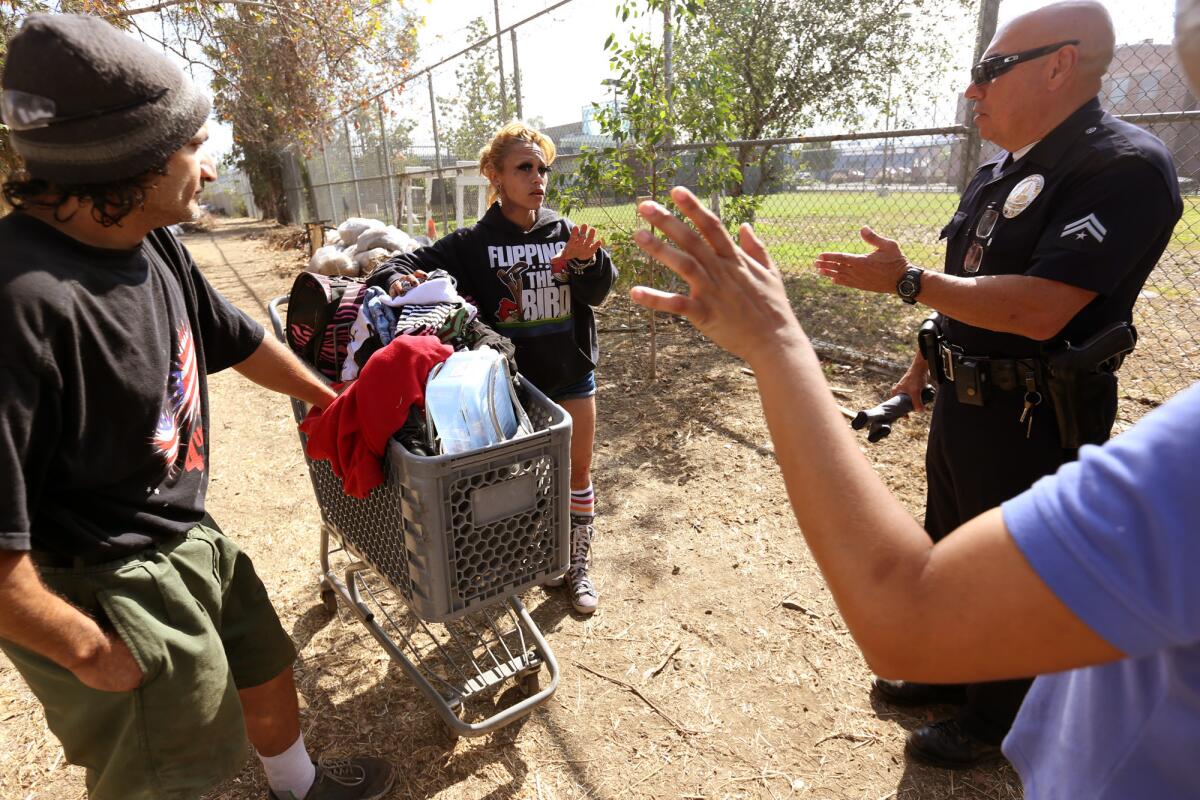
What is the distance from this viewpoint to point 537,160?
2.89 metres

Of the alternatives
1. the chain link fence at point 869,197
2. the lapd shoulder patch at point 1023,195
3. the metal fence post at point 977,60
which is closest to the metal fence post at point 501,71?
the chain link fence at point 869,197

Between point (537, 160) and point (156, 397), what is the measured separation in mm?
1885

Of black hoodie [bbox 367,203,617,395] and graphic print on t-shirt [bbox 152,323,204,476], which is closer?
graphic print on t-shirt [bbox 152,323,204,476]

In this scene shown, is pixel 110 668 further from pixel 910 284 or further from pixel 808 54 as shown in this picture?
pixel 808 54

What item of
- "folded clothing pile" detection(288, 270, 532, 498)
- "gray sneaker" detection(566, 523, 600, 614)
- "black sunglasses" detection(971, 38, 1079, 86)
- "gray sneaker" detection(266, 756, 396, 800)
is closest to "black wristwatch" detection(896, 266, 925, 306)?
"black sunglasses" detection(971, 38, 1079, 86)

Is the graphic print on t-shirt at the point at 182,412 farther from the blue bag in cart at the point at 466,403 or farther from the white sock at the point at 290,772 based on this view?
the white sock at the point at 290,772

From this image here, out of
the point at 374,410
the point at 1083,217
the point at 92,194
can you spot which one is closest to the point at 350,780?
the point at 374,410

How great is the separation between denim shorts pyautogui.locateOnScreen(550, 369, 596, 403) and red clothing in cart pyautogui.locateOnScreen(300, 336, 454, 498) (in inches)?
45.9

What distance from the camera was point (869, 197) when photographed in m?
8.70

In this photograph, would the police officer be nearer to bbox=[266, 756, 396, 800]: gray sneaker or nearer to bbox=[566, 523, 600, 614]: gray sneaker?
bbox=[566, 523, 600, 614]: gray sneaker

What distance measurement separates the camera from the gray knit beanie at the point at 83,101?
128 centimetres

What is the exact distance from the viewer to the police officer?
1.84 m

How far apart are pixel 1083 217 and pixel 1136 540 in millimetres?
1611

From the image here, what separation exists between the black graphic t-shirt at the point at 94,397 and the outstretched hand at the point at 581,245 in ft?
4.78
